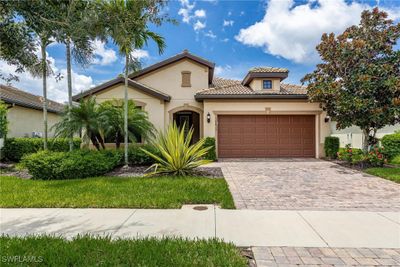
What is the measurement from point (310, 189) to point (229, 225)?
12.7ft

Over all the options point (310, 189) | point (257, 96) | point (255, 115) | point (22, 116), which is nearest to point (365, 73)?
point (257, 96)

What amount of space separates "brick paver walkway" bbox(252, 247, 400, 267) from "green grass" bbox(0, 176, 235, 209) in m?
2.03

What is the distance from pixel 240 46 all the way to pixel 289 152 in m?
7.24

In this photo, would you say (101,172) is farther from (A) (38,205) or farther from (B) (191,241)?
(B) (191,241)

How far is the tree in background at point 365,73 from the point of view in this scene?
32.9ft

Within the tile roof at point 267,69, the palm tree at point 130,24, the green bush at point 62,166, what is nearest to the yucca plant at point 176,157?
the green bush at point 62,166

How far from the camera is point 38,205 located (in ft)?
17.8

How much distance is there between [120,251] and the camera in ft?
10.8

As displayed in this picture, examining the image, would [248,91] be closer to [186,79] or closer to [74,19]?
[186,79]

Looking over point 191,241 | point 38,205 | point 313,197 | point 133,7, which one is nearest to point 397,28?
point 313,197

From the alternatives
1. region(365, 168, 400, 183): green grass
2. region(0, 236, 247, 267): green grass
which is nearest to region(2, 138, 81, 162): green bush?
region(0, 236, 247, 267): green grass

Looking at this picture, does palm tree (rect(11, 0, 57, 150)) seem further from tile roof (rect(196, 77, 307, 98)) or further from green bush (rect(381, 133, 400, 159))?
green bush (rect(381, 133, 400, 159))

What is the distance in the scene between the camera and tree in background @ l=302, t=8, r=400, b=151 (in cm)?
1002

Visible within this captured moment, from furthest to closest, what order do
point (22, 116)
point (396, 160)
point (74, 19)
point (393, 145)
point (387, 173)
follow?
point (22, 116) < point (393, 145) < point (396, 160) < point (387, 173) < point (74, 19)
